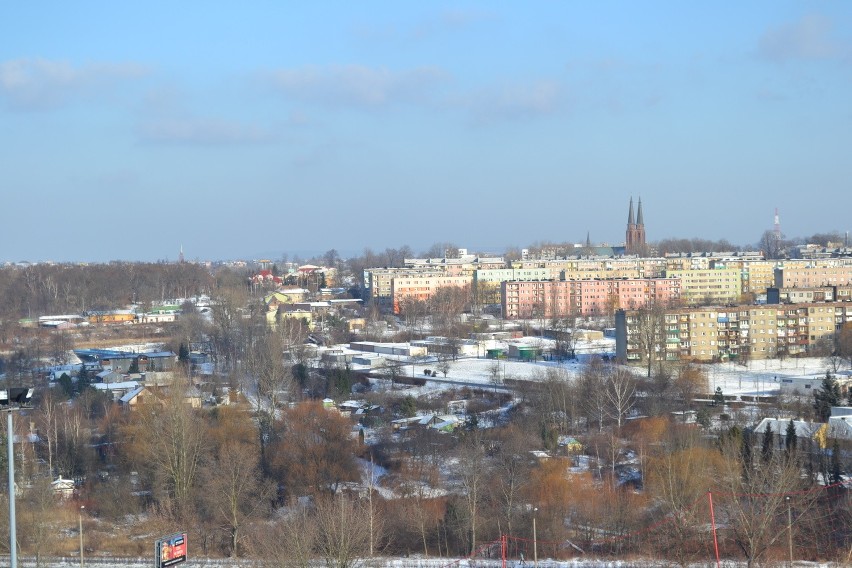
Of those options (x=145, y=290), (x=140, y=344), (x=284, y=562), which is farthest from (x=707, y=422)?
(x=145, y=290)

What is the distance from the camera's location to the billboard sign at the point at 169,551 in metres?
6.72

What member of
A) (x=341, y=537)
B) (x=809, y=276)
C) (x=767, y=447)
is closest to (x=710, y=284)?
(x=809, y=276)

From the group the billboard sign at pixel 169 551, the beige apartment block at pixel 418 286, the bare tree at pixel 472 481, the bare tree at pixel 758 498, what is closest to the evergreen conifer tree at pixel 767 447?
the bare tree at pixel 758 498

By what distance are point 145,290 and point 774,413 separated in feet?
86.6

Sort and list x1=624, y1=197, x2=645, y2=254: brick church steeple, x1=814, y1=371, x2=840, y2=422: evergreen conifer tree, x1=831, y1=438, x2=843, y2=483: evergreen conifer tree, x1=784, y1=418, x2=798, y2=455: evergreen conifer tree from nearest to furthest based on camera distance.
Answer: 1. x1=831, y1=438, x2=843, y2=483: evergreen conifer tree
2. x1=784, y1=418, x2=798, y2=455: evergreen conifer tree
3. x1=814, y1=371, x2=840, y2=422: evergreen conifer tree
4. x1=624, y1=197, x2=645, y2=254: brick church steeple

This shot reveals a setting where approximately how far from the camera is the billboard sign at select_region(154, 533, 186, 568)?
6.72 m

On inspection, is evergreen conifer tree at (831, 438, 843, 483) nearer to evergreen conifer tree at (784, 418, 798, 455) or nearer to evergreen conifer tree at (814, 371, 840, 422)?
evergreen conifer tree at (784, 418, 798, 455)

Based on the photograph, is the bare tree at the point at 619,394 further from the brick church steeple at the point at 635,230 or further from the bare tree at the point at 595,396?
the brick church steeple at the point at 635,230

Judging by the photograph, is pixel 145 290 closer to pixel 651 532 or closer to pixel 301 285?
pixel 301 285

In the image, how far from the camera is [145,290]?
34.4 metres

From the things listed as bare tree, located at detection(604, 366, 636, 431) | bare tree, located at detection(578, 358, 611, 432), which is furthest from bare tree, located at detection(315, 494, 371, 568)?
bare tree, located at detection(604, 366, 636, 431)

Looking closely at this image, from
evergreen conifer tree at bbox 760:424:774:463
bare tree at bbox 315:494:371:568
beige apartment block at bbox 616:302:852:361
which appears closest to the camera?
bare tree at bbox 315:494:371:568

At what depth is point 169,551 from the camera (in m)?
6.82

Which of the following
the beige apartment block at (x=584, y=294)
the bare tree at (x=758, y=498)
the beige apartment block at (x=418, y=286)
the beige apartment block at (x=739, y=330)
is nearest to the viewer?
the bare tree at (x=758, y=498)
